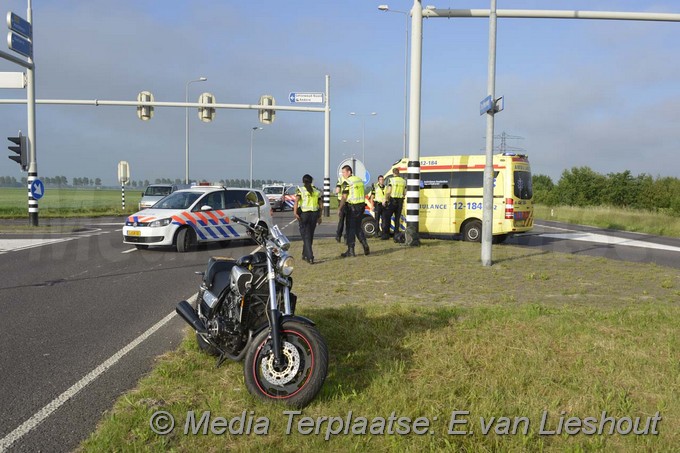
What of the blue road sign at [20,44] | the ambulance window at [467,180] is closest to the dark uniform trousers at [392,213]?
the ambulance window at [467,180]

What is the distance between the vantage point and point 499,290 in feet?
28.2

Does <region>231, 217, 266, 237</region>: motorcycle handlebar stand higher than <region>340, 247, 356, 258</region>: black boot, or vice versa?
<region>231, 217, 266, 237</region>: motorcycle handlebar

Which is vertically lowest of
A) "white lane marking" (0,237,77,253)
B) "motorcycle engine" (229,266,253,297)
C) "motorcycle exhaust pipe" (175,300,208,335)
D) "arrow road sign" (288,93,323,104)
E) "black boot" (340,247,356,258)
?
"white lane marking" (0,237,77,253)

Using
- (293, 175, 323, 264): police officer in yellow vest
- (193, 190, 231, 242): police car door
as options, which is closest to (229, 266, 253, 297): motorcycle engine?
(293, 175, 323, 264): police officer in yellow vest

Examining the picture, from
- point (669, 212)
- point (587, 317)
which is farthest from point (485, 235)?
point (669, 212)

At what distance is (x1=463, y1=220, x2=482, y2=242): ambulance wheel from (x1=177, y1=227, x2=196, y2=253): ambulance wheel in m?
7.55

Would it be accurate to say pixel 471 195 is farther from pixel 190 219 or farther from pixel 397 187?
pixel 190 219

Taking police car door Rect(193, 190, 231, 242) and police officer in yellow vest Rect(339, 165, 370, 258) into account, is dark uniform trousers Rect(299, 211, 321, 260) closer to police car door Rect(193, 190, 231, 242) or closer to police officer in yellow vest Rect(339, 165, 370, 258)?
police officer in yellow vest Rect(339, 165, 370, 258)

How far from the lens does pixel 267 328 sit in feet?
13.3

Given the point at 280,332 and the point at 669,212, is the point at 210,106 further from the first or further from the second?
the point at 669,212

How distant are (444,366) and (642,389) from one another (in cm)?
146

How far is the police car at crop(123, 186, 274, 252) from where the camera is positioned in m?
14.0

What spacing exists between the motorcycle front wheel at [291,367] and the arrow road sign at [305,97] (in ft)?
82.1

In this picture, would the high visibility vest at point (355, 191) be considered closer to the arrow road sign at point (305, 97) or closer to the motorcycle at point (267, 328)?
the motorcycle at point (267, 328)
